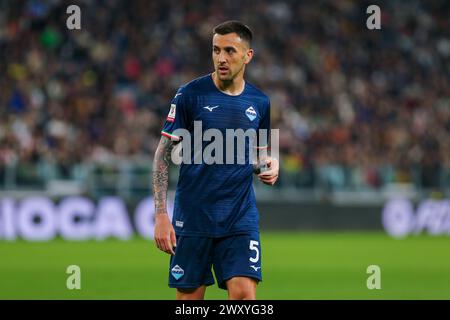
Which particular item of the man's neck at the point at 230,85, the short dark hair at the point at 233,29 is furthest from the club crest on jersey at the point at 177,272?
the short dark hair at the point at 233,29

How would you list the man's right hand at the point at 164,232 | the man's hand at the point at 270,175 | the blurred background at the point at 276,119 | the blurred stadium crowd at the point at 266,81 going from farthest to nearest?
1. the blurred stadium crowd at the point at 266,81
2. the blurred background at the point at 276,119
3. the man's hand at the point at 270,175
4. the man's right hand at the point at 164,232

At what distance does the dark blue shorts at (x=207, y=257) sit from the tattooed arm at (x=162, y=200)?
11cm

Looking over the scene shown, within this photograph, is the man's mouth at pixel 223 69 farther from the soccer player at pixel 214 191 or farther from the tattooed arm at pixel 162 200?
the tattooed arm at pixel 162 200

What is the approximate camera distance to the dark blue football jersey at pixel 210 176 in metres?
6.48

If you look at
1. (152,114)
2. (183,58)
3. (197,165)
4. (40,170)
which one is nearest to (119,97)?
(152,114)

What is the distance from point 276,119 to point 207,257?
652 inches

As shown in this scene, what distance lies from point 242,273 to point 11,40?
55.5ft

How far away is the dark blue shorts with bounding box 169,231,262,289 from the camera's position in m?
6.46

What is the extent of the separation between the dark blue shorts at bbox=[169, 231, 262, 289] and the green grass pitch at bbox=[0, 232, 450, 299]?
4146 mm

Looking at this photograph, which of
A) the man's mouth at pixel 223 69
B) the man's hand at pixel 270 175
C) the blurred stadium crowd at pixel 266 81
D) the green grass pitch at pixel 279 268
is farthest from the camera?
the blurred stadium crowd at pixel 266 81

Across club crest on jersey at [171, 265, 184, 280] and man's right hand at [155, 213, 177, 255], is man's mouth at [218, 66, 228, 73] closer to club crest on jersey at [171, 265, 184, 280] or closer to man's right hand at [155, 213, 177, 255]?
man's right hand at [155, 213, 177, 255]
